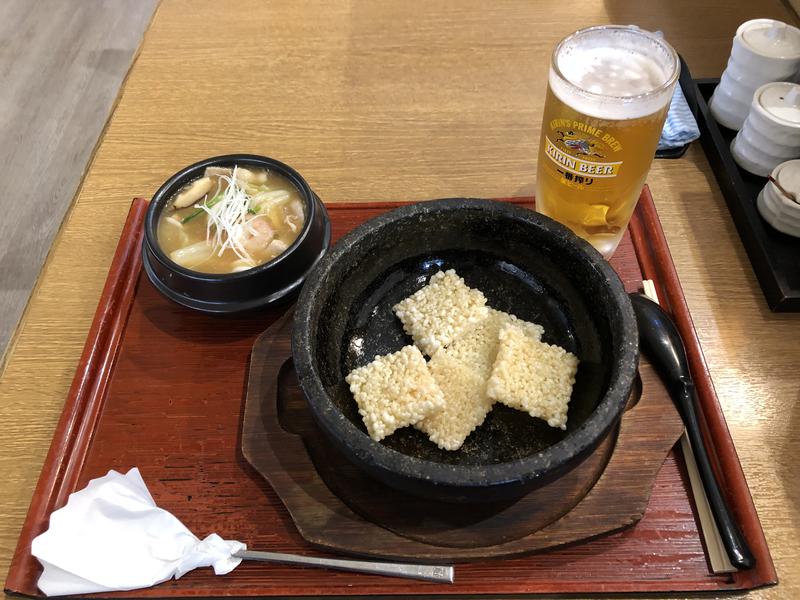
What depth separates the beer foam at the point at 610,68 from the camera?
111cm

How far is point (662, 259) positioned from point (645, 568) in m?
0.68

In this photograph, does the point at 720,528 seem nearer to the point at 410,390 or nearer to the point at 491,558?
the point at 491,558

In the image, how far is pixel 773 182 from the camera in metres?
1.36

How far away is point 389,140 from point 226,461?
99 cm

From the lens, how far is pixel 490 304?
128 cm

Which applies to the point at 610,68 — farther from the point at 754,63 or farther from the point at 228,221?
the point at 228,221

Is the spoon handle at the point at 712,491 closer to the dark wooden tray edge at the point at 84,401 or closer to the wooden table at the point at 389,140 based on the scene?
the wooden table at the point at 389,140

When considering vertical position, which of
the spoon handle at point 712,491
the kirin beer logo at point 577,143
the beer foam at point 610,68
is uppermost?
the beer foam at point 610,68

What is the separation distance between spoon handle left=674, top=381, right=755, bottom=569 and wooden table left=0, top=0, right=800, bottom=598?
0.30 ft

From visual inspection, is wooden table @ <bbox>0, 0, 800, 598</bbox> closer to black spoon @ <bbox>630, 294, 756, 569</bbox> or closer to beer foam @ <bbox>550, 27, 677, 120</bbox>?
black spoon @ <bbox>630, 294, 756, 569</bbox>

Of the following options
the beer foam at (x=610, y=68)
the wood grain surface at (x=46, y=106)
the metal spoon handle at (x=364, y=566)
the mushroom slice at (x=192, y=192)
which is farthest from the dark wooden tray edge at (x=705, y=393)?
the wood grain surface at (x=46, y=106)

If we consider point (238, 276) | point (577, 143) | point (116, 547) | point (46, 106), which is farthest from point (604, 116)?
point (46, 106)

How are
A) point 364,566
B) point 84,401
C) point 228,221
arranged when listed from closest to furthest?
point 364,566
point 84,401
point 228,221

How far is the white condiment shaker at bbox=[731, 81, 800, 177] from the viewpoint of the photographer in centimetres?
140
